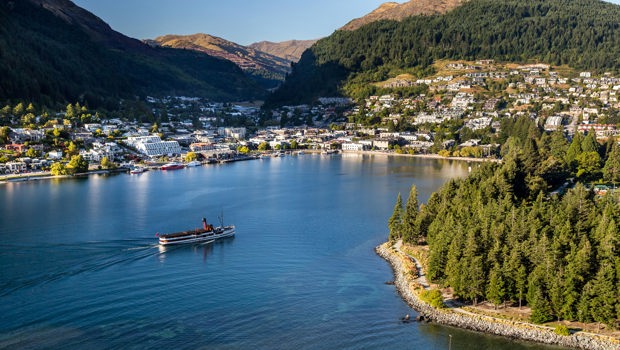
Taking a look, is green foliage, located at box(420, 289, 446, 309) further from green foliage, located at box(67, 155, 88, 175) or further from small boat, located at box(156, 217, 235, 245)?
green foliage, located at box(67, 155, 88, 175)

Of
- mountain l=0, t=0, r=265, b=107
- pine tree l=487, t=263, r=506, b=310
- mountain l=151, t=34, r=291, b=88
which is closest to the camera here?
pine tree l=487, t=263, r=506, b=310

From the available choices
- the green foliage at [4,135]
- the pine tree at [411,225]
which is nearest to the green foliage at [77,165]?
the green foliage at [4,135]

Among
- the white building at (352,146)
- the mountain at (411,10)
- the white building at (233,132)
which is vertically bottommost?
the white building at (352,146)

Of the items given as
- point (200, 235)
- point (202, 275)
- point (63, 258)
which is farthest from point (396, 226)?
point (63, 258)

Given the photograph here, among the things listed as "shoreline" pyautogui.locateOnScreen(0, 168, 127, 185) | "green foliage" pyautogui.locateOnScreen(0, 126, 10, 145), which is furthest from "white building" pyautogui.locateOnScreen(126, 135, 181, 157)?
"green foliage" pyautogui.locateOnScreen(0, 126, 10, 145)

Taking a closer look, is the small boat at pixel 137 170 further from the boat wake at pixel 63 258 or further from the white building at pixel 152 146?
the boat wake at pixel 63 258

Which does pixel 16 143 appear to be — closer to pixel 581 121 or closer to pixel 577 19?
pixel 581 121
